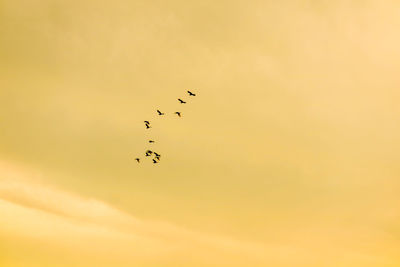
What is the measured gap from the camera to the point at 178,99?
152 metres

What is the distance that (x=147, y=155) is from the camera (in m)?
157

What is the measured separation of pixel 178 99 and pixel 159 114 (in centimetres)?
929

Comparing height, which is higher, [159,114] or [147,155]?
[159,114]

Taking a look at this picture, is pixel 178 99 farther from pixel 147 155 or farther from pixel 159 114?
pixel 147 155

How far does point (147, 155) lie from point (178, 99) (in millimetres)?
23827

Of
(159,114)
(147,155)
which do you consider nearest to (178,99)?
(159,114)

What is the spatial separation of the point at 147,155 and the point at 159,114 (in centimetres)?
1576

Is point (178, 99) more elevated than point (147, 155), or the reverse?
point (178, 99)

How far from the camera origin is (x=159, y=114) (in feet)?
509
